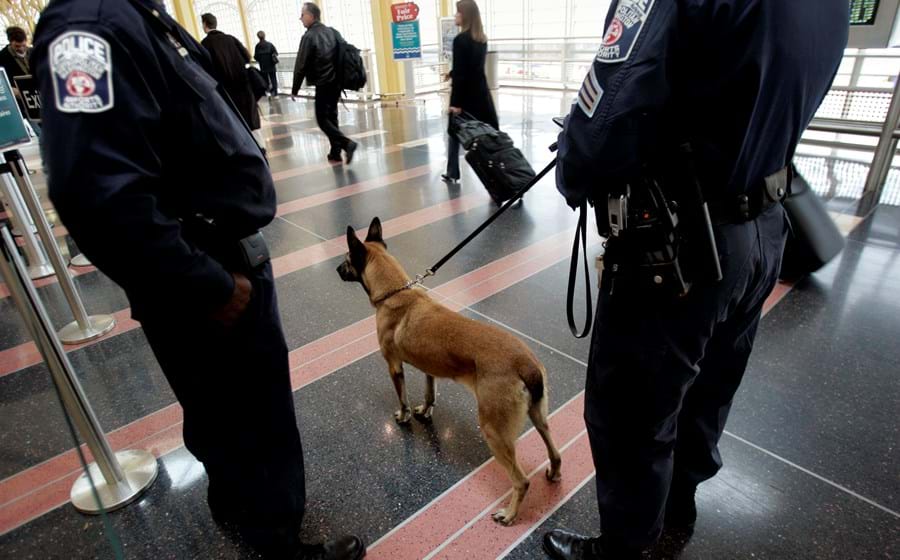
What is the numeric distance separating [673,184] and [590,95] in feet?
0.91

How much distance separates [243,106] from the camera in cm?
659

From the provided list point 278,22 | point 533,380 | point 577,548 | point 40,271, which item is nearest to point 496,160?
point 533,380

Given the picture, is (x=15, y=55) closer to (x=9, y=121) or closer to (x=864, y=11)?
(x=9, y=121)

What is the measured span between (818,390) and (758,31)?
2.15 m

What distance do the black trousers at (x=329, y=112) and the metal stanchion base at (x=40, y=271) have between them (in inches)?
147

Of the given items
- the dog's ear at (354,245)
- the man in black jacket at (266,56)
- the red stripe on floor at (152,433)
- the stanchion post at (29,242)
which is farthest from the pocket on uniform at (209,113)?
the man in black jacket at (266,56)

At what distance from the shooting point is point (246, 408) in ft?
→ 4.60

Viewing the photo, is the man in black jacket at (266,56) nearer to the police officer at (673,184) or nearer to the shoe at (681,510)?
the police officer at (673,184)

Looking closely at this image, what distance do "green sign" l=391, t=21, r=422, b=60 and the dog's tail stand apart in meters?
11.0

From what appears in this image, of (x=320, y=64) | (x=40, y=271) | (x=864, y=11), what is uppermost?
(x=864, y=11)

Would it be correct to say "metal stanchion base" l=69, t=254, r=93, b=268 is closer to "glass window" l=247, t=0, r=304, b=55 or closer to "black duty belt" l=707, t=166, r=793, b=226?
"black duty belt" l=707, t=166, r=793, b=226

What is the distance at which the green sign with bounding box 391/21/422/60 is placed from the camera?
432 inches

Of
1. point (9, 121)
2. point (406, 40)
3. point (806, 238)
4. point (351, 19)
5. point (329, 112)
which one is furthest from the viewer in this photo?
point (351, 19)

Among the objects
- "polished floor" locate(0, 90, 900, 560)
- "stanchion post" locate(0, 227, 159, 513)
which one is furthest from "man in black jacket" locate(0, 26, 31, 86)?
"stanchion post" locate(0, 227, 159, 513)
